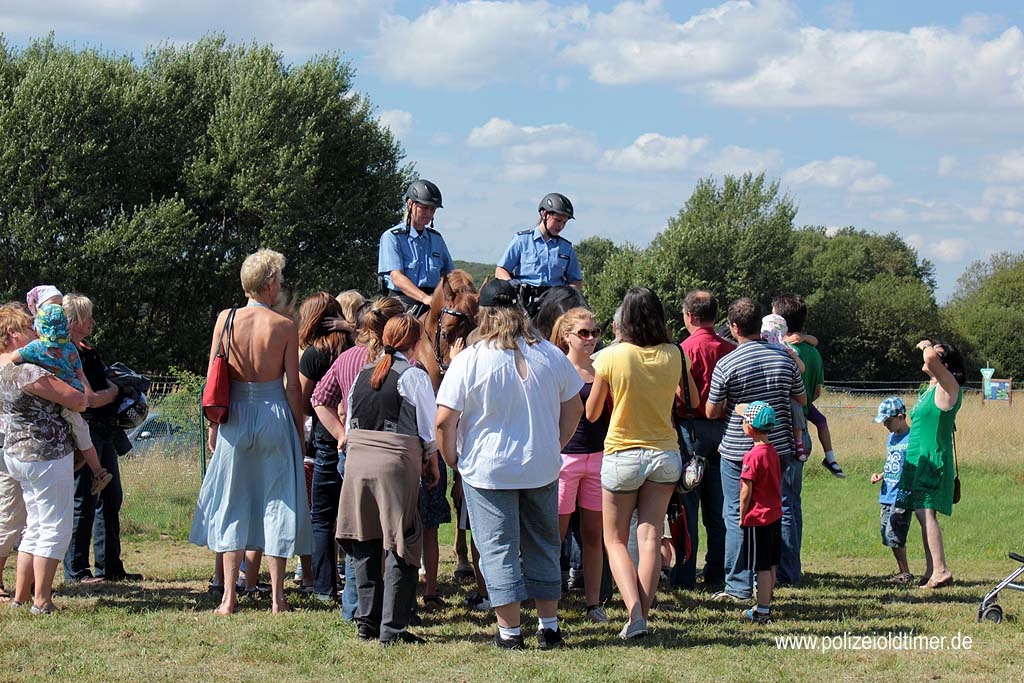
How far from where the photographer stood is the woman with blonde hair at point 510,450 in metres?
5.56

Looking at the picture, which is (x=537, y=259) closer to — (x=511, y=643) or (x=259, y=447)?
(x=259, y=447)

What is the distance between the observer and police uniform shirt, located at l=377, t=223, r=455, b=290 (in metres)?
8.15

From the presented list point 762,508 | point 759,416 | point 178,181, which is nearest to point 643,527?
point 762,508

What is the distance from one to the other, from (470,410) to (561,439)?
1.99ft

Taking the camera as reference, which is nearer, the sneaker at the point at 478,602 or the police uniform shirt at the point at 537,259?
the sneaker at the point at 478,602

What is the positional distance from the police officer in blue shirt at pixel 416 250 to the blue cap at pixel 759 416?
2556mm

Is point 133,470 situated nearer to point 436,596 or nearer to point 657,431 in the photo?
point 436,596

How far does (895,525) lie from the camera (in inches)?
324

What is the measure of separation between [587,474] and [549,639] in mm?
1103

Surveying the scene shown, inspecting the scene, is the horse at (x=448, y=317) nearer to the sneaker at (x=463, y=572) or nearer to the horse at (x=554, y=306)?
the horse at (x=554, y=306)

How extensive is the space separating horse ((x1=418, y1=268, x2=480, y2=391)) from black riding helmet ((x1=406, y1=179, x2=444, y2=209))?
0.88 meters

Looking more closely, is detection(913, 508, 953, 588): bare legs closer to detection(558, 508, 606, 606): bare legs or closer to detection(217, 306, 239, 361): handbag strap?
detection(558, 508, 606, 606): bare legs

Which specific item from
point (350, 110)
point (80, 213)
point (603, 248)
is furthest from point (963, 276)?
point (80, 213)

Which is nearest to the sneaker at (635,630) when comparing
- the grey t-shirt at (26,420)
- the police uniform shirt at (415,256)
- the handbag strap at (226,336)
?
the handbag strap at (226,336)
